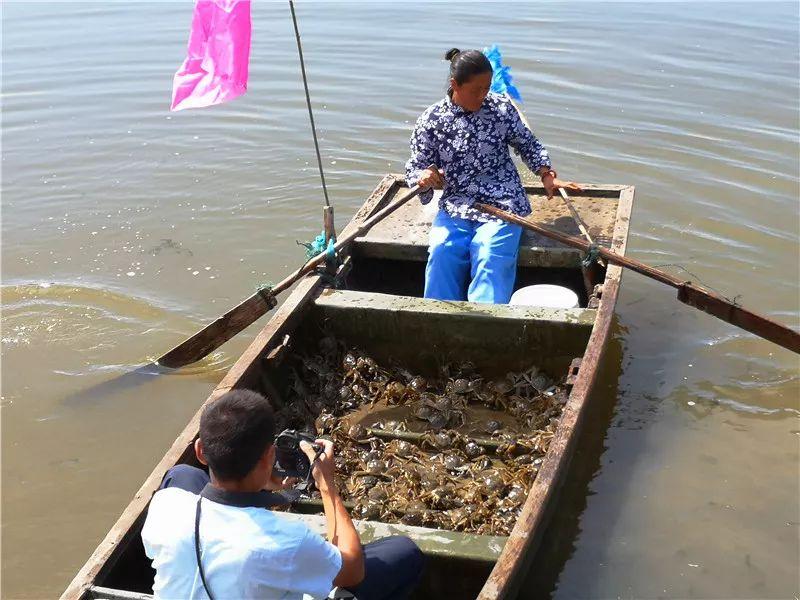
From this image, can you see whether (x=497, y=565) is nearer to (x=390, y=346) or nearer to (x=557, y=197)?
(x=390, y=346)

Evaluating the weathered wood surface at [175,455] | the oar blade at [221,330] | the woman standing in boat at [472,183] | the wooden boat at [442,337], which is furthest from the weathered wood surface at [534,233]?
the oar blade at [221,330]

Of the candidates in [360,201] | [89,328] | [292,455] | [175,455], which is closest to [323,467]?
[292,455]

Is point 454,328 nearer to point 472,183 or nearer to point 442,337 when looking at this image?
point 442,337

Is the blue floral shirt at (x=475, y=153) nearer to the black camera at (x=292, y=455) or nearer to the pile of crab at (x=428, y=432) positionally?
the pile of crab at (x=428, y=432)

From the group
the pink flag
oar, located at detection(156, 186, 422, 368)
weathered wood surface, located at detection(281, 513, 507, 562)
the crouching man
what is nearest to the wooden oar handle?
oar, located at detection(156, 186, 422, 368)

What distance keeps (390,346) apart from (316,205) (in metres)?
3.41

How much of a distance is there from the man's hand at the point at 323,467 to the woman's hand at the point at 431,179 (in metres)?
2.32

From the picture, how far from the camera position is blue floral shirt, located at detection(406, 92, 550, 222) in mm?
4520

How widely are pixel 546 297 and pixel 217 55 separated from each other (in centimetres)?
208

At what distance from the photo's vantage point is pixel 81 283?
5.98 meters

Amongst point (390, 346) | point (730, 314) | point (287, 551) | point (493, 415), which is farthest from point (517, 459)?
point (287, 551)

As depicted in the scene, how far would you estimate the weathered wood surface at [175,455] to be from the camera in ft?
8.25

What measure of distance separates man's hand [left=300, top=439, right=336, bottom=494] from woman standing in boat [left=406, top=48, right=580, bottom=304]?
7.02 feet

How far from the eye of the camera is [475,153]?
456 cm
